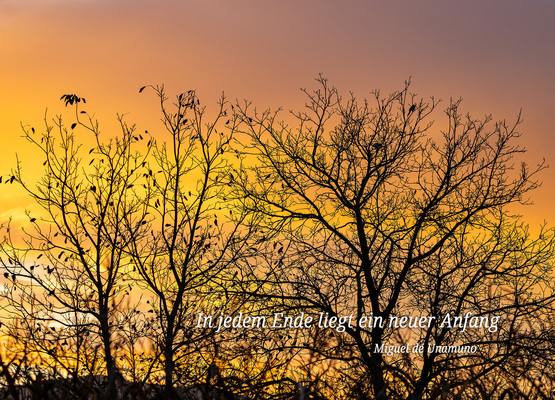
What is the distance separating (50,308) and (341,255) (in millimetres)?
7973

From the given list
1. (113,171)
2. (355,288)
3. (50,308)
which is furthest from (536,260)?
(50,308)

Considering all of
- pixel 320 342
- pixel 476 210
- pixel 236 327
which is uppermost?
pixel 476 210

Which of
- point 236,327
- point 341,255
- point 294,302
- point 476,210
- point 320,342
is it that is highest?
point 476,210

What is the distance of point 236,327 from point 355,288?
4.00 metres

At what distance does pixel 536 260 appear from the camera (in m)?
16.8

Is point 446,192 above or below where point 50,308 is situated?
above

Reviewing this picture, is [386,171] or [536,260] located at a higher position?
[386,171]

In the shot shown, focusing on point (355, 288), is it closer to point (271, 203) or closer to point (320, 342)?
point (271, 203)

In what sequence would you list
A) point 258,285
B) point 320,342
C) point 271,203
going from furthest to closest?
point 271,203 < point 258,285 < point 320,342

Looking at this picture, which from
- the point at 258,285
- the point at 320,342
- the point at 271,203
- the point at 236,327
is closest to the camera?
the point at 320,342

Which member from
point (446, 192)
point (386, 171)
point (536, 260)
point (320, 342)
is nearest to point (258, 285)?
point (386, 171)

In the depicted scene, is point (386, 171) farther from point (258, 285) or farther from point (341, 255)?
point (258, 285)

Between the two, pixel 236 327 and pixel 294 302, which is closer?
pixel 236 327

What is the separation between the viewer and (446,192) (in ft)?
55.2
